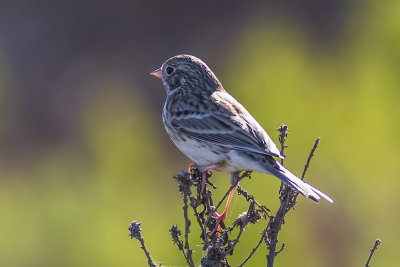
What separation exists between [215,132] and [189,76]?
2.29 feet

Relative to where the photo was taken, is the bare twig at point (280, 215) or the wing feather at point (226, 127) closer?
the bare twig at point (280, 215)

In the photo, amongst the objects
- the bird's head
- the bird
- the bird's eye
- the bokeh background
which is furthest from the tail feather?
the bokeh background

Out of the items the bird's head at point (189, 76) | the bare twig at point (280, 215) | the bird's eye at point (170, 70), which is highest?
the bird's eye at point (170, 70)

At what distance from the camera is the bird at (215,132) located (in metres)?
3.88

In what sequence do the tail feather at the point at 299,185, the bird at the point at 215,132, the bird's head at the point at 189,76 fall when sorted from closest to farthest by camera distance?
the tail feather at the point at 299,185
the bird at the point at 215,132
the bird's head at the point at 189,76

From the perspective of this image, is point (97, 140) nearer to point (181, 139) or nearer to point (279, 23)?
point (279, 23)

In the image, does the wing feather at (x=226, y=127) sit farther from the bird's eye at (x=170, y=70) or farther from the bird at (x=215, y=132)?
the bird's eye at (x=170, y=70)

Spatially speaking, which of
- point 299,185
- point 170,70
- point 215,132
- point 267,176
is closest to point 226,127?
point 215,132

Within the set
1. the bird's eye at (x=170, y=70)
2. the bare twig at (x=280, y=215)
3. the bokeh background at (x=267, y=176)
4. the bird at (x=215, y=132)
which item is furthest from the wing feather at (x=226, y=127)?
the bokeh background at (x=267, y=176)

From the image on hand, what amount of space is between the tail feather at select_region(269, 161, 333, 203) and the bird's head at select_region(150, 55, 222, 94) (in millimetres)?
954

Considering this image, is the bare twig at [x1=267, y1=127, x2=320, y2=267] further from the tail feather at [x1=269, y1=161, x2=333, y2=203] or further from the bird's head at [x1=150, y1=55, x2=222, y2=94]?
the bird's head at [x1=150, y1=55, x2=222, y2=94]

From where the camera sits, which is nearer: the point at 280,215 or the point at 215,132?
the point at 280,215

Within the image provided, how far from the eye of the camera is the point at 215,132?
4098 millimetres

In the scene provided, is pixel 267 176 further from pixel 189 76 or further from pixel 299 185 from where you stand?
pixel 299 185
